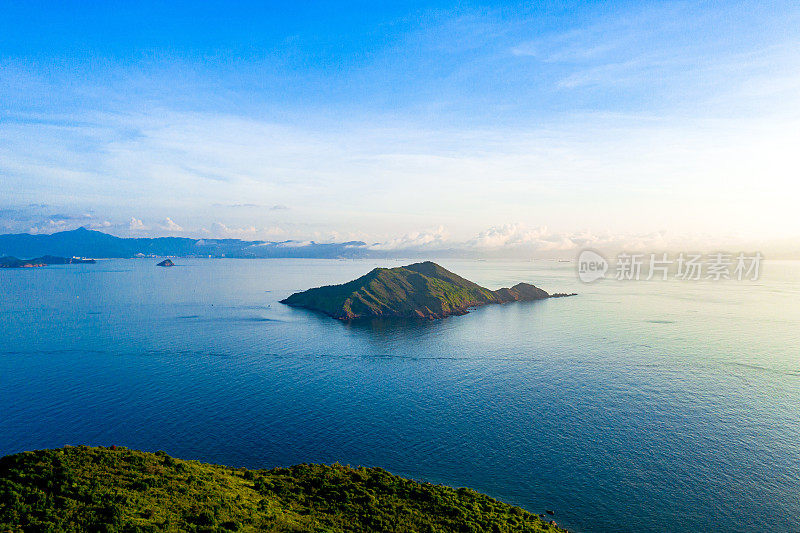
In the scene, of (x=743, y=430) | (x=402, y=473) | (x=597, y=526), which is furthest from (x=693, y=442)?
(x=402, y=473)

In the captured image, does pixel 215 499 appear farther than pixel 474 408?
No

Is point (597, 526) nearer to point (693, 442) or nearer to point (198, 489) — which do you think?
point (693, 442)

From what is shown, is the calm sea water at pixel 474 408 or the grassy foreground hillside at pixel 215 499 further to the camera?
the calm sea water at pixel 474 408

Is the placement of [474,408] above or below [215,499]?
below
